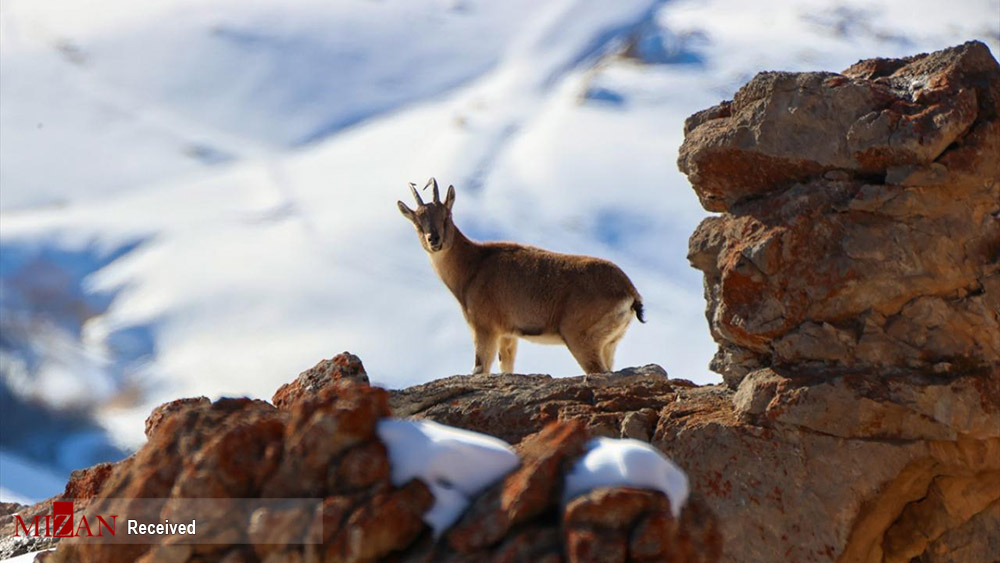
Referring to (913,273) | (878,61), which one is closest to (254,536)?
(913,273)

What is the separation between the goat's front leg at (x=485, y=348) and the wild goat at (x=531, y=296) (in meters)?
0.01

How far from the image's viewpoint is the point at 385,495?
5574 millimetres

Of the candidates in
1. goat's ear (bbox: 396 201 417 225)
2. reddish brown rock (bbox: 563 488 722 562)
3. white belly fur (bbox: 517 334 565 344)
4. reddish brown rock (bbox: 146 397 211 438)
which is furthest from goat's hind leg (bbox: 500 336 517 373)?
reddish brown rock (bbox: 563 488 722 562)

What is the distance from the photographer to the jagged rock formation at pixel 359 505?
529cm

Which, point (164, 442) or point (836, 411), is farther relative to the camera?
point (836, 411)

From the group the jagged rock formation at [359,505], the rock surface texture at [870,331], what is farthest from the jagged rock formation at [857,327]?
the jagged rock formation at [359,505]

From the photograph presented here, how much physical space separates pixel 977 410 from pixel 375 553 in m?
5.40

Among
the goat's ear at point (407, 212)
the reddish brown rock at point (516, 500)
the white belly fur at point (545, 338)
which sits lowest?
the reddish brown rock at point (516, 500)

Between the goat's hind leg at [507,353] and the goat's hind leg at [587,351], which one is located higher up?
the goat's hind leg at [507,353]

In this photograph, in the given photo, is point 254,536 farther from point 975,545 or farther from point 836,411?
point 975,545

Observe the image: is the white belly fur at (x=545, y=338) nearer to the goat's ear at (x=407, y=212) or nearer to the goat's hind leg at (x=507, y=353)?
the goat's hind leg at (x=507, y=353)

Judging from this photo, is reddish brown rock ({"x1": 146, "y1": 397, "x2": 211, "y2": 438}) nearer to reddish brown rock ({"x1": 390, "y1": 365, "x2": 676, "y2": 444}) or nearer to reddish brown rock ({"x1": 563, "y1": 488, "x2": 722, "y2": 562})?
reddish brown rock ({"x1": 390, "y1": 365, "x2": 676, "y2": 444})

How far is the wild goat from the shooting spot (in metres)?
13.4

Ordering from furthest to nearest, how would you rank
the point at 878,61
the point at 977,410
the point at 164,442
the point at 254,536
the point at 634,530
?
the point at 878,61
the point at 977,410
the point at 164,442
the point at 254,536
the point at 634,530
